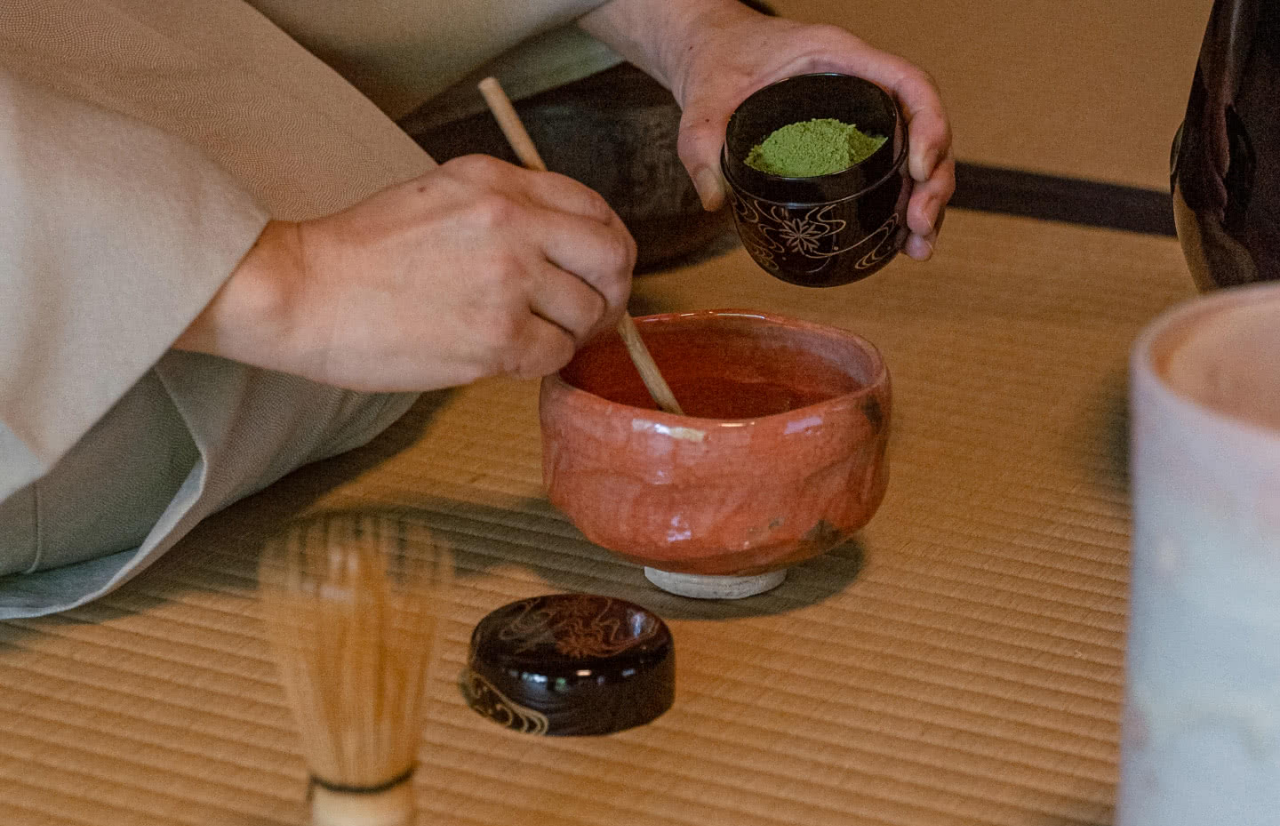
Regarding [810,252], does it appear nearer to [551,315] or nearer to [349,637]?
[551,315]

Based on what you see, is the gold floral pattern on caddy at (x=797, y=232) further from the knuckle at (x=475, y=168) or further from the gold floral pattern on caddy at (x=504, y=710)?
the gold floral pattern on caddy at (x=504, y=710)

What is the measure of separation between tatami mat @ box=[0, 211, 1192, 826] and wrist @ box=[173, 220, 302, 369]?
0.62ft

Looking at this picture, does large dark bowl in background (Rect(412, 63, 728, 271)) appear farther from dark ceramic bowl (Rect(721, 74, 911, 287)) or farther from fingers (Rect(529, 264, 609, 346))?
fingers (Rect(529, 264, 609, 346))

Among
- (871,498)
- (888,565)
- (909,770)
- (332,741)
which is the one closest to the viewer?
(332,741)

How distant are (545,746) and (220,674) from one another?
0.68 feet

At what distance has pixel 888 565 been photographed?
3.15 feet

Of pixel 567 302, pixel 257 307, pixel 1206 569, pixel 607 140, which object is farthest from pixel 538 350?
pixel 607 140

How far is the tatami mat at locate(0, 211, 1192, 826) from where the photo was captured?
72 cm

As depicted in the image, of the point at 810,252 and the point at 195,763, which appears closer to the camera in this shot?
the point at 195,763

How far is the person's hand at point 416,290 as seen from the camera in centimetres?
79

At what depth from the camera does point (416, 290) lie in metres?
0.79

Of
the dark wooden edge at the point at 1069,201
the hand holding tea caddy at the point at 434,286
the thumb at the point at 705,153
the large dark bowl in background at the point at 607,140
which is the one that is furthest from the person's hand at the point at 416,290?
the dark wooden edge at the point at 1069,201

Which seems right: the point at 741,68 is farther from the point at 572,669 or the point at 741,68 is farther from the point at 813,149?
the point at 572,669

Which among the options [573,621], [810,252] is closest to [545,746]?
[573,621]
